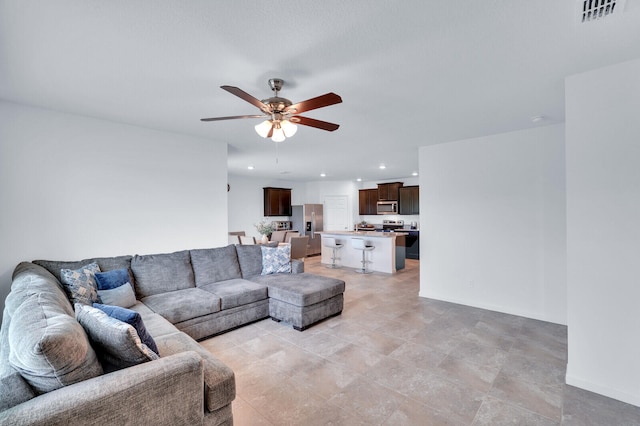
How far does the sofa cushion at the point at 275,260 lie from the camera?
4.45m

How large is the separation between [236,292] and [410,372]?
2183 mm

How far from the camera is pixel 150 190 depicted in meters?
3.79

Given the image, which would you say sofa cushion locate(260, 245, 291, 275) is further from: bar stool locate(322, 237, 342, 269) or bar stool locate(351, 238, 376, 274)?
bar stool locate(322, 237, 342, 269)

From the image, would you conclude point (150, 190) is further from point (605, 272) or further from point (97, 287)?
point (605, 272)

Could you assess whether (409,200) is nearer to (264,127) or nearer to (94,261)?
(264,127)

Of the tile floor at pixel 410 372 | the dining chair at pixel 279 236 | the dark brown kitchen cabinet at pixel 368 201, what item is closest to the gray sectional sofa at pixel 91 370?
the tile floor at pixel 410 372

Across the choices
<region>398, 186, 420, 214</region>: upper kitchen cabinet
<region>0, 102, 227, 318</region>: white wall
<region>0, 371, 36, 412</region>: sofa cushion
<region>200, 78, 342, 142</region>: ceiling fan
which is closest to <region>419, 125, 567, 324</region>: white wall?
<region>200, 78, 342, 142</region>: ceiling fan

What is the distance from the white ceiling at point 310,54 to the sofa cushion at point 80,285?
174 centimetres

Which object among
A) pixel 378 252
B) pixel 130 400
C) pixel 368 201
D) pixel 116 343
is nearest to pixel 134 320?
pixel 116 343

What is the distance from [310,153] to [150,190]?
2.80 m

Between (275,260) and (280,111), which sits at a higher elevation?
(280,111)

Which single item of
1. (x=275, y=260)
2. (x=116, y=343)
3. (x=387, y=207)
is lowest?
(x=275, y=260)

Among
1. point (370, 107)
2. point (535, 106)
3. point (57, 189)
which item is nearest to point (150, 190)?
point (57, 189)

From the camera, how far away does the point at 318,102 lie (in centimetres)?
209
